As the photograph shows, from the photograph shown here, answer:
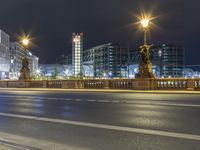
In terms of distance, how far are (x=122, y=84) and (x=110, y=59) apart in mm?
119027

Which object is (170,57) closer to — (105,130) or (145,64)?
(145,64)

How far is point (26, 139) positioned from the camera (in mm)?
9016

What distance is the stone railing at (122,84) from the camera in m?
30.8

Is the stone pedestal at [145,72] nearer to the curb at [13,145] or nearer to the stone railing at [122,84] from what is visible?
the stone railing at [122,84]

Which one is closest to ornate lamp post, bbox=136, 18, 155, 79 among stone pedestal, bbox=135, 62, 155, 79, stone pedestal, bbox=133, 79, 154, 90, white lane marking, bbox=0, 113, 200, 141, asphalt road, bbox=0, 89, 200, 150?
stone pedestal, bbox=135, 62, 155, 79

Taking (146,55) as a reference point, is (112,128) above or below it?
below

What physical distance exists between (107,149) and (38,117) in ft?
19.7

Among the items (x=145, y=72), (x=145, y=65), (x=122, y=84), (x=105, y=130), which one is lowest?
(x=105, y=130)

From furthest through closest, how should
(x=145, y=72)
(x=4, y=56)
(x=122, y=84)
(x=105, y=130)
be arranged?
(x=4, y=56)
(x=122, y=84)
(x=145, y=72)
(x=105, y=130)

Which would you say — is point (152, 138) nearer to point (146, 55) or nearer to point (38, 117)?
point (38, 117)

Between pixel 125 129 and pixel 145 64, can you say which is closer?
pixel 125 129

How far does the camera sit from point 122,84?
A: 35000 millimetres

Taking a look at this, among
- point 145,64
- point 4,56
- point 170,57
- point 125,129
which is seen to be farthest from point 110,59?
point 125,129

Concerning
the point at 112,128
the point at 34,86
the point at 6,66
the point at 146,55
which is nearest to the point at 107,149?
the point at 112,128
